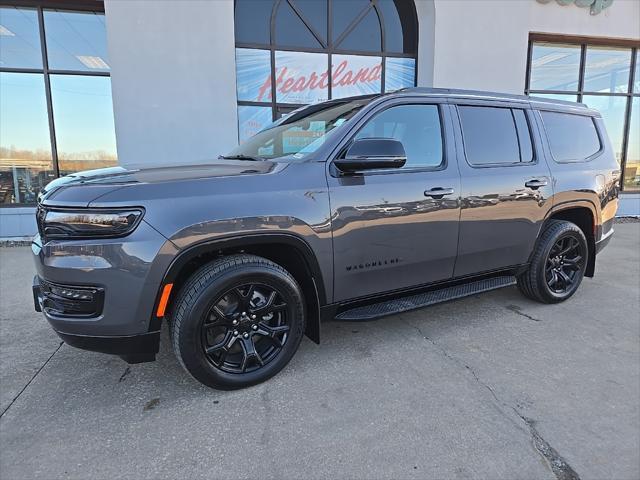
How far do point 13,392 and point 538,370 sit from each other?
3559 mm

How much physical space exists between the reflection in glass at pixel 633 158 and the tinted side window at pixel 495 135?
9035mm

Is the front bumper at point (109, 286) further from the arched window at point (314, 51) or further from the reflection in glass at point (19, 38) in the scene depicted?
the reflection in glass at point (19, 38)

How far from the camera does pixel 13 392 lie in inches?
109

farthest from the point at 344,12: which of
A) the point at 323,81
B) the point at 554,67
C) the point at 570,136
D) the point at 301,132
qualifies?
the point at 301,132

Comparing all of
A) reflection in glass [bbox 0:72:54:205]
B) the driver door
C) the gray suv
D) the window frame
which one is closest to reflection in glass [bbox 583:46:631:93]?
the gray suv

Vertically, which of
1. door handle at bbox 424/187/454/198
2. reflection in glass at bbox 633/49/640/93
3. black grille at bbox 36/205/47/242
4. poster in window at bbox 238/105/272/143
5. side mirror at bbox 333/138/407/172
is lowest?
black grille at bbox 36/205/47/242

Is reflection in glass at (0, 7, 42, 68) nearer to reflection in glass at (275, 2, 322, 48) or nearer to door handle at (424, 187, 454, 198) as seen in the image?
reflection in glass at (275, 2, 322, 48)

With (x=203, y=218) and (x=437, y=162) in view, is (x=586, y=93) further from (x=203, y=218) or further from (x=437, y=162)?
A: (x=203, y=218)

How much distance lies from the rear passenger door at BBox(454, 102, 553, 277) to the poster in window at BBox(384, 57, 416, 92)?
5.38 m

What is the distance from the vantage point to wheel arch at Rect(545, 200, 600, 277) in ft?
14.2

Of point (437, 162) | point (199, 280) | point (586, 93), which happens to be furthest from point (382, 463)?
point (586, 93)

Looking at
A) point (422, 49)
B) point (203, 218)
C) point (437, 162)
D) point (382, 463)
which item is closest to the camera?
point (382, 463)

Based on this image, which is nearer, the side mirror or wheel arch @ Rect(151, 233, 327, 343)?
wheel arch @ Rect(151, 233, 327, 343)

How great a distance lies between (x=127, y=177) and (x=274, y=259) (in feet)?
3.49
